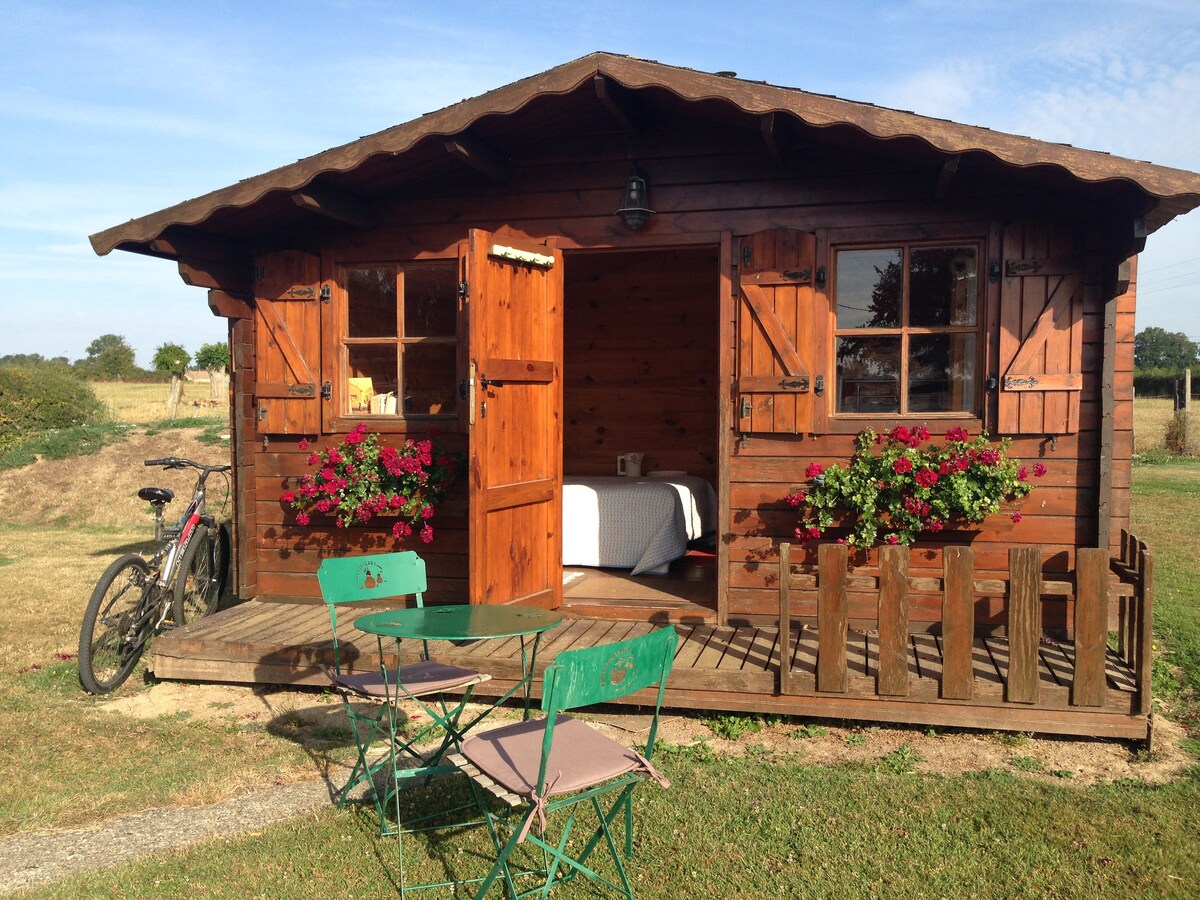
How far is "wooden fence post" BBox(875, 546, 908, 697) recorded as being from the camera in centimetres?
419

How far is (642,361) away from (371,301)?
3.11m

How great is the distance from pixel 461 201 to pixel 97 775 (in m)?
3.67

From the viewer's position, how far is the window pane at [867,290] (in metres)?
5.38

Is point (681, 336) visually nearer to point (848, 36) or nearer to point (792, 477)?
point (792, 477)

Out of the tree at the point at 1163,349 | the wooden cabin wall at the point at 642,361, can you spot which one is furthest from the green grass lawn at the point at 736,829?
the tree at the point at 1163,349

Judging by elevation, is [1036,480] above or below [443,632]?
above

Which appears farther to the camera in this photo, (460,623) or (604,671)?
(460,623)

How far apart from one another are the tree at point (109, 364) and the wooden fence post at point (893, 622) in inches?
1350

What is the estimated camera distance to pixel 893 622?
4.21 metres

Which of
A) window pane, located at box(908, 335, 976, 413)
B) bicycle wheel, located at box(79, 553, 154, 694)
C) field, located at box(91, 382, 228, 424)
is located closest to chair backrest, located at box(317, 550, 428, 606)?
bicycle wheel, located at box(79, 553, 154, 694)

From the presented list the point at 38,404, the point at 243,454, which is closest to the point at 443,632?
the point at 243,454

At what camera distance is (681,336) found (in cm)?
852

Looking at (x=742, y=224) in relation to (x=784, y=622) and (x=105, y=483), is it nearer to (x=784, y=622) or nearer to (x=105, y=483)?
(x=784, y=622)

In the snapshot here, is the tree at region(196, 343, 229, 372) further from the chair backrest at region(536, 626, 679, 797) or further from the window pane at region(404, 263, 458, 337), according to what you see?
the chair backrest at region(536, 626, 679, 797)
